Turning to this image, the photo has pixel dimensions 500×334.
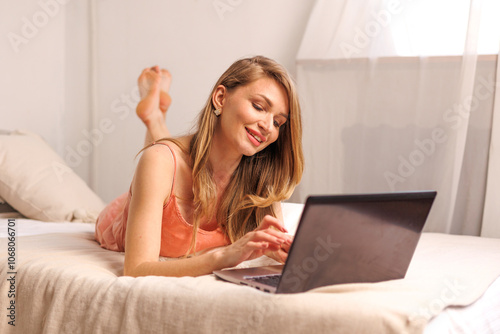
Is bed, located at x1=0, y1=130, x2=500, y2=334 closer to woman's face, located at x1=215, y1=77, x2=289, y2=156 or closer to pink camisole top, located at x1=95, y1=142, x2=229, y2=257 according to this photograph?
pink camisole top, located at x1=95, y1=142, x2=229, y2=257

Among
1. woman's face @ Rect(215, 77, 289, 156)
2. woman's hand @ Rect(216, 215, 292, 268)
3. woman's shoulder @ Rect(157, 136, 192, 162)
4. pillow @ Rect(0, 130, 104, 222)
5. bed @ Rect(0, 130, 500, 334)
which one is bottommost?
pillow @ Rect(0, 130, 104, 222)

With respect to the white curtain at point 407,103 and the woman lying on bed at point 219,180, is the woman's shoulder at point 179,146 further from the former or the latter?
the white curtain at point 407,103

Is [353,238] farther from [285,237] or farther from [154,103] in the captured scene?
[154,103]

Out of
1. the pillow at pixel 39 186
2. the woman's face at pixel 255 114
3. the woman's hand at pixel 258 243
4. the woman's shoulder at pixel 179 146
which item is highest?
the woman's face at pixel 255 114

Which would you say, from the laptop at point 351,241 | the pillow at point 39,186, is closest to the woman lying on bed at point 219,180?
the laptop at point 351,241

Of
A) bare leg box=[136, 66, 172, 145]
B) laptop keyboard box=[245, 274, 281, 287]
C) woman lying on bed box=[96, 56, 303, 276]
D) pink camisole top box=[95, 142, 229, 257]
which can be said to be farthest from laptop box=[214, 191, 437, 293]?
bare leg box=[136, 66, 172, 145]

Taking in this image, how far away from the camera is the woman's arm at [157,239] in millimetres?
991

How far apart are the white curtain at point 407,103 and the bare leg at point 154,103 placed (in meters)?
0.59

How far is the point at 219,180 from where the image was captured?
139cm

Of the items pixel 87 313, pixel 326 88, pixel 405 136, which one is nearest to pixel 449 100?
pixel 405 136

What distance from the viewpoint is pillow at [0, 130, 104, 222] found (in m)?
1.99

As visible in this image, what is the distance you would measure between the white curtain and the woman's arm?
1172mm

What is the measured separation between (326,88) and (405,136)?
1.28 ft

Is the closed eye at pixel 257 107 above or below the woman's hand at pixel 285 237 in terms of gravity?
above
